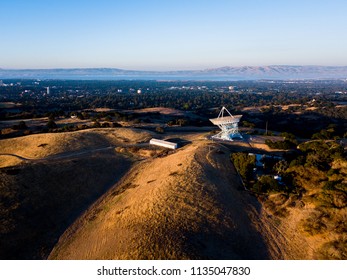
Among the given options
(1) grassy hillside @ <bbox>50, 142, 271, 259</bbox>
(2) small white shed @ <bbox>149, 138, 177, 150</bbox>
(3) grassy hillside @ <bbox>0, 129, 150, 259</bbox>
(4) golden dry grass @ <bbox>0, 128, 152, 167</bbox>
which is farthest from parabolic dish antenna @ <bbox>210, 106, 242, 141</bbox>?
(3) grassy hillside @ <bbox>0, 129, 150, 259</bbox>

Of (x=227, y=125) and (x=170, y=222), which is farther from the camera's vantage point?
(x=227, y=125)

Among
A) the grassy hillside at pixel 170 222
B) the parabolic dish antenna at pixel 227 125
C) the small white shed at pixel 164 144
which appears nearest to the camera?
the grassy hillside at pixel 170 222

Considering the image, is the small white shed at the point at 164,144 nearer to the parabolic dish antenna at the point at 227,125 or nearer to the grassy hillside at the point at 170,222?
the parabolic dish antenna at the point at 227,125

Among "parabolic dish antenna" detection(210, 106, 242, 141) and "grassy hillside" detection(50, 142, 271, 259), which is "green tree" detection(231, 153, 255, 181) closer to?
"grassy hillside" detection(50, 142, 271, 259)

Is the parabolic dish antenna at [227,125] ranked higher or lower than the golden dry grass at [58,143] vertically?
higher

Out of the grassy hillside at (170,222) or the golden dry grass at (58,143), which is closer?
the grassy hillside at (170,222)

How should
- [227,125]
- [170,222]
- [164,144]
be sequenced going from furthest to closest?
[227,125], [164,144], [170,222]

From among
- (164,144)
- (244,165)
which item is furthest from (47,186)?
(244,165)

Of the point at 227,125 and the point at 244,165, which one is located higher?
the point at 227,125

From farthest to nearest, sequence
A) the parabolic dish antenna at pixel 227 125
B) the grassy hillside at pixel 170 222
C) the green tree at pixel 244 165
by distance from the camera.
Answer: the parabolic dish antenna at pixel 227 125
the green tree at pixel 244 165
the grassy hillside at pixel 170 222

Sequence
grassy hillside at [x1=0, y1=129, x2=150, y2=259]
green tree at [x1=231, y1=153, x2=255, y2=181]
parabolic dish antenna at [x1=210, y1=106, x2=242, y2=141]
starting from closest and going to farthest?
grassy hillside at [x1=0, y1=129, x2=150, y2=259], green tree at [x1=231, y1=153, x2=255, y2=181], parabolic dish antenna at [x1=210, y1=106, x2=242, y2=141]

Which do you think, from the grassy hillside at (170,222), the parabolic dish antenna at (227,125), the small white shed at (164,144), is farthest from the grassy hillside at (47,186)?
the parabolic dish antenna at (227,125)

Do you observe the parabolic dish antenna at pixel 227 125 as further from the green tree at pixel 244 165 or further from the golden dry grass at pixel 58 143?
the green tree at pixel 244 165

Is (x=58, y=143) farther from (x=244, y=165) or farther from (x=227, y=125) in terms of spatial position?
(x=244, y=165)
